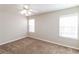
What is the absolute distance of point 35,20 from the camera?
5.26 ft

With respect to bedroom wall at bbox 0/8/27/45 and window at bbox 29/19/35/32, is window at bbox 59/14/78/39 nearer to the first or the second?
window at bbox 29/19/35/32

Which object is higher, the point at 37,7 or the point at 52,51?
the point at 37,7

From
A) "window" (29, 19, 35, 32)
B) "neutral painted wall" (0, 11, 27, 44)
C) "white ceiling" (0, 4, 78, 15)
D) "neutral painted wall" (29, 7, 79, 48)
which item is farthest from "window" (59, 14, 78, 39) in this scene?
"neutral painted wall" (0, 11, 27, 44)

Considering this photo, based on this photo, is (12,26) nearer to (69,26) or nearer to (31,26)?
(31,26)

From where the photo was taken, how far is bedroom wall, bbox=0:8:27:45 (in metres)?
1.54

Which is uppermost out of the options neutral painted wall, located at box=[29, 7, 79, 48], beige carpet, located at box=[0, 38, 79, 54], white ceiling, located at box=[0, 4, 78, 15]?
white ceiling, located at box=[0, 4, 78, 15]

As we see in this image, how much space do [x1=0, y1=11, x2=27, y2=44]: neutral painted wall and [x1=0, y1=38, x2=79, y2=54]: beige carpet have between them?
0.11m

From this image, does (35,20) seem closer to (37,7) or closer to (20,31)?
(37,7)

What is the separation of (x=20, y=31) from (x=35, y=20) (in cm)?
34

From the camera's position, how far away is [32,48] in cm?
161

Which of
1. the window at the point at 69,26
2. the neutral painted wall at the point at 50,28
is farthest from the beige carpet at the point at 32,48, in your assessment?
the window at the point at 69,26

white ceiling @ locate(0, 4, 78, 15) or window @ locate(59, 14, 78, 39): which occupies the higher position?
white ceiling @ locate(0, 4, 78, 15)
